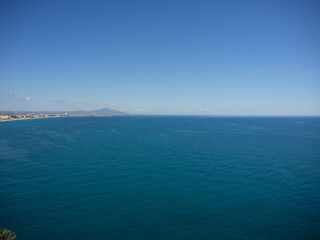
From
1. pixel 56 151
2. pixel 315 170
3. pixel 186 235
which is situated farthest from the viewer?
pixel 56 151

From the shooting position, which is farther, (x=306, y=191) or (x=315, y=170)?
(x=315, y=170)

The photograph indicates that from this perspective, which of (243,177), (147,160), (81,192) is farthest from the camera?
(147,160)

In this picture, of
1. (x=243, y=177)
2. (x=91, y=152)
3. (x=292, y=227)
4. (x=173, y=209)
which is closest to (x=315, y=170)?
(x=243, y=177)

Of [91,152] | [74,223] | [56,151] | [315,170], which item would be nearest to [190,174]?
[74,223]

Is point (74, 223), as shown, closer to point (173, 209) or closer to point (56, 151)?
point (173, 209)

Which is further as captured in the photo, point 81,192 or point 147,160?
point 147,160

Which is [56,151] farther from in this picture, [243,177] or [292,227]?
[292,227]

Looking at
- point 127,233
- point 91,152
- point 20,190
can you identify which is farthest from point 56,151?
point 127,233

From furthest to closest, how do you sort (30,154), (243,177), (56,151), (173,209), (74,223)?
(56,151) → (30,154) → (243,177) → (173,209) → (74,223)

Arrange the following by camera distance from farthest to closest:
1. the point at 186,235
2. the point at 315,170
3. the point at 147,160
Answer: the point at 147,160 → the point at 315,170 → the point at 186,235
